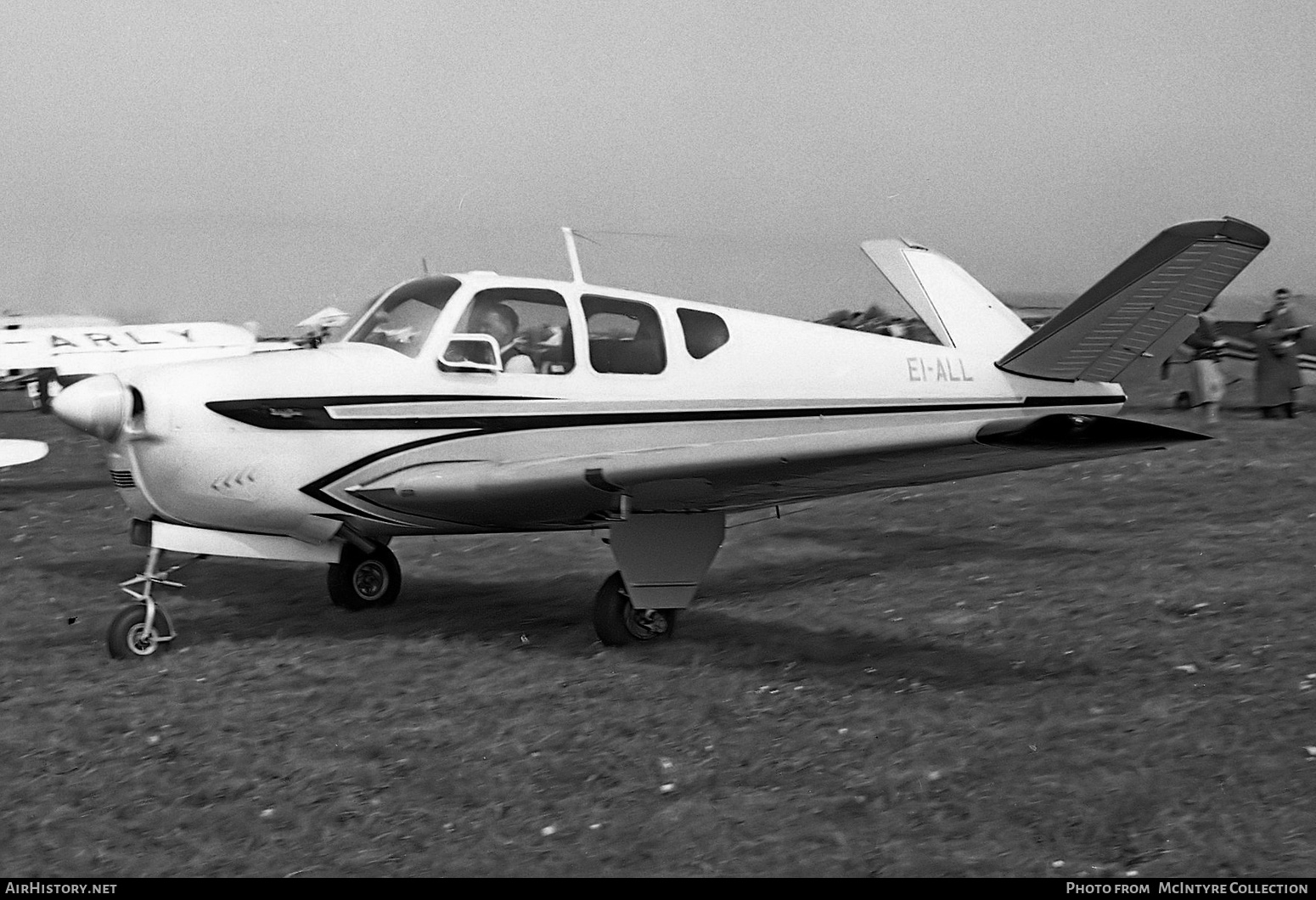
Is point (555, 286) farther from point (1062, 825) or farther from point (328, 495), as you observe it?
point (1062, 825)

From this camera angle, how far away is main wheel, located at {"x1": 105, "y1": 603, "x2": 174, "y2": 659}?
6.89 metres

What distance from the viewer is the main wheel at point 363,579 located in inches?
330

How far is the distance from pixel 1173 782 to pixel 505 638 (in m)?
3.94

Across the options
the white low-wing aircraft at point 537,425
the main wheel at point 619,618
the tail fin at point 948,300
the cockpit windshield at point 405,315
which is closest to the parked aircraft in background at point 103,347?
the tail fin at point 948,300

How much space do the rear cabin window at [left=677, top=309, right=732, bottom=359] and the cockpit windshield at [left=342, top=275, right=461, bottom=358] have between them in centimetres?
146

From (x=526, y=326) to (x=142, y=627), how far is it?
273 cm

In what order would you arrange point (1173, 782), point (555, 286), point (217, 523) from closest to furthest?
1. point (1173, 782)
2. point (217, 523)
3. point (555, 286)

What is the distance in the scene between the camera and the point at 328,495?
7.20m

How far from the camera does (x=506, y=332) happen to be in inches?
295

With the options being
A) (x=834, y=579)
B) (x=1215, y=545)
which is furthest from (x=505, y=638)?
(x=1215, y=545)

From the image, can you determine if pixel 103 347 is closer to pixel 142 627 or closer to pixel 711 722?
pixel 142 627

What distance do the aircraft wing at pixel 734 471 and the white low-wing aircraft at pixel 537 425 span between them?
2cm

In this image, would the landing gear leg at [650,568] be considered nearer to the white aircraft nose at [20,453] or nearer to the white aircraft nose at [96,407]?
the white aircraft nose at [96,407]

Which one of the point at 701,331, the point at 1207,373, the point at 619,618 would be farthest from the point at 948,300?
the point at 1207,373
